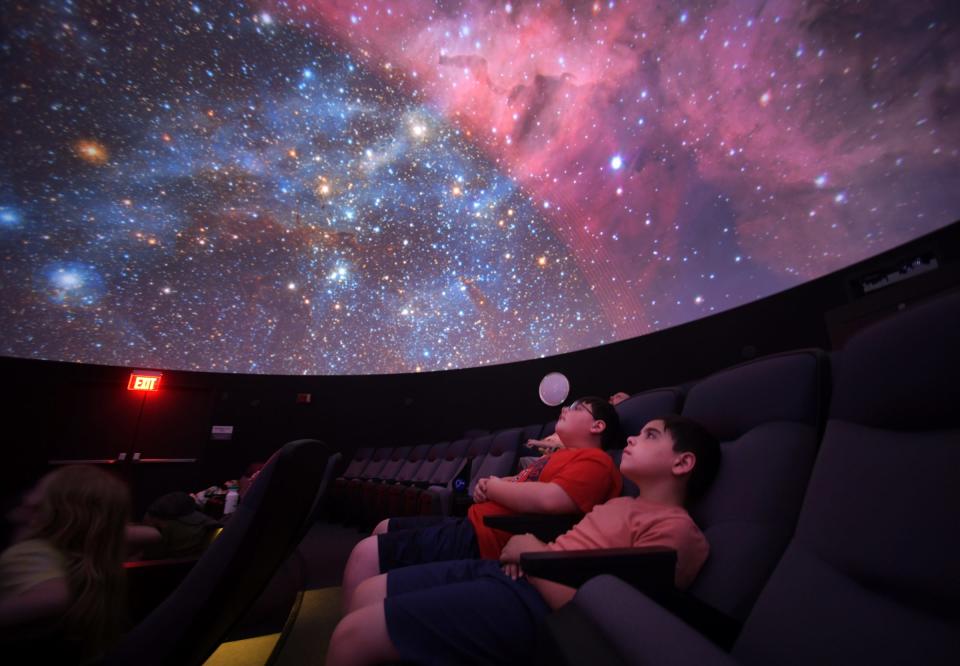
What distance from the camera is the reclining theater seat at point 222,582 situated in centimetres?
77

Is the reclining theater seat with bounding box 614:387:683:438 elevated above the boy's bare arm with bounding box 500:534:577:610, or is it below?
above

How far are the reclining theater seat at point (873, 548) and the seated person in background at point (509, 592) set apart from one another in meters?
0.28

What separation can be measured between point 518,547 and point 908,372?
0.97 meters

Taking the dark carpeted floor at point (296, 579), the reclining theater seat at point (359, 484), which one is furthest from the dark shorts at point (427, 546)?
the reclining theater seat at point (359, 484)

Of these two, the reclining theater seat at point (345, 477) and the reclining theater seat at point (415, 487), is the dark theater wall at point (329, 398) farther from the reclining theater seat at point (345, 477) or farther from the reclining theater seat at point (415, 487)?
the reclining theater seat at point (415, 487)

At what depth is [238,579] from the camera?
869mm

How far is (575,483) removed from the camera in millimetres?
1298

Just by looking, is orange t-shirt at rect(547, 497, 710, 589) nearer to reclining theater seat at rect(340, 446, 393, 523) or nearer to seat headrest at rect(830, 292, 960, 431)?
seat headrest at rect(830, 292, 960, 431)

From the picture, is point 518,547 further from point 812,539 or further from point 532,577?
point 812,539

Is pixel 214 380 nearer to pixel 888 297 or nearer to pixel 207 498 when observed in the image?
pixel 207 498

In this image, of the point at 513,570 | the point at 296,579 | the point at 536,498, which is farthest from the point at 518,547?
the point at 296,579

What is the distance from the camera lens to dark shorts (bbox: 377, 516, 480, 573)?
1461 mm

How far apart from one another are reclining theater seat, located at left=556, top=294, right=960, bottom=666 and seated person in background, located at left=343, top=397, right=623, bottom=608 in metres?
0.63

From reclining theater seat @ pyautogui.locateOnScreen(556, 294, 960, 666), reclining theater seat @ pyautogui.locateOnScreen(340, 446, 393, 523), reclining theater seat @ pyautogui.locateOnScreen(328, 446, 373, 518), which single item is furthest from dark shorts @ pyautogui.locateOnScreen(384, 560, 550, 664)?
reclining theater seat @ pyautogui.locateOnScreen(328, 446, 373, 518)
